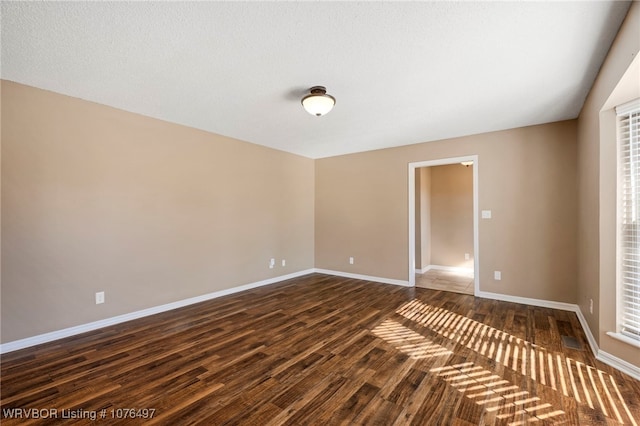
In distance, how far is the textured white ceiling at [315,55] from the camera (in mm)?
1751

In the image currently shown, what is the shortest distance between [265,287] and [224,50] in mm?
3770

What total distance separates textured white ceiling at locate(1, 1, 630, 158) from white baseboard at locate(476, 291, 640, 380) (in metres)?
2.46

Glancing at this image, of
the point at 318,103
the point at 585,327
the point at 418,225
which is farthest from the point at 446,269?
the point at 318,103

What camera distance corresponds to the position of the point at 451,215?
646cm

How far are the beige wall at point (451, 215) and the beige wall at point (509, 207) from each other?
6.82 ft

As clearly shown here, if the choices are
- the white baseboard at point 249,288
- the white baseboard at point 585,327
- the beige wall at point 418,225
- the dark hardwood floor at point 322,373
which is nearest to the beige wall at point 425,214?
the beige wall at point 418,225

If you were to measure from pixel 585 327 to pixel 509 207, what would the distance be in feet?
5.65

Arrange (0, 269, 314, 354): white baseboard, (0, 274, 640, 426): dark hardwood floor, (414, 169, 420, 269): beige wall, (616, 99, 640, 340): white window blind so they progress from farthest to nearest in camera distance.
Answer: (414, 169, 420, 269): beige wall
(0, 269, 314, 354): white baseboard
(616, 99, 640, 340): white window blind
(0, 274, 640, 426): dark hardwood floor

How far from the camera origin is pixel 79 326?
297 cm

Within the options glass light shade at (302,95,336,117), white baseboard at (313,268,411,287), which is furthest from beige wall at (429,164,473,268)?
glass light shade at (302,95,336,117)

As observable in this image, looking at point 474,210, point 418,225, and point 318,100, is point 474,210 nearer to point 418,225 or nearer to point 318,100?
point 418,225

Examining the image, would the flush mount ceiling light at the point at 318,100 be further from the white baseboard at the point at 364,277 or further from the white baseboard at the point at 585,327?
the white baseboard at the point at 364,277

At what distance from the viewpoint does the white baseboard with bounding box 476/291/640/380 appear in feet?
7.03

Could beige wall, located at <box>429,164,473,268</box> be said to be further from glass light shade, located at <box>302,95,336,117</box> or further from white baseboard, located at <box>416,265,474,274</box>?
glass light shade, located at <box>302,95,336,117</box>
